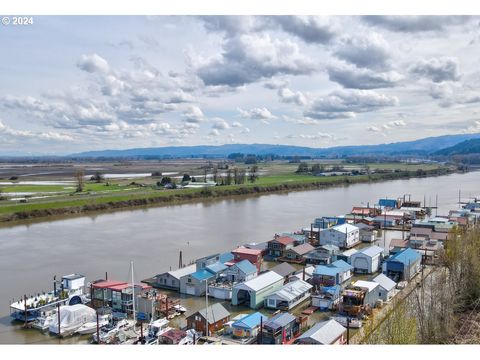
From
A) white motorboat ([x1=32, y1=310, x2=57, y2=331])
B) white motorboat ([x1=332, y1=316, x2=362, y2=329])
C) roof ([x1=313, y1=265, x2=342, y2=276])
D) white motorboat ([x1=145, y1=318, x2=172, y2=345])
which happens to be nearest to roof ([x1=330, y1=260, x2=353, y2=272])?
roof ([x1=313, y1=265, x2=342, y2=276])

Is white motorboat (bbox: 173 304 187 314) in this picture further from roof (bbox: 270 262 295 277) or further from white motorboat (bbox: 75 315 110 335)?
roof (bbox: 270 262 295 277)

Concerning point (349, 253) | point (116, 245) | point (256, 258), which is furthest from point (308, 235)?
point (116, 245)

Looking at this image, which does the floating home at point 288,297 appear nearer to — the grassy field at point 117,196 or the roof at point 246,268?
the roof at point 246,268

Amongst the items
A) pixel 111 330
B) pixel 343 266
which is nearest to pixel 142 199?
pixel 343 266

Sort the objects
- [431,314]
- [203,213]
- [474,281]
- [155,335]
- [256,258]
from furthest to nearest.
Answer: [203,213]
[256,258]
[474,281]
[155,335]
[431,314]

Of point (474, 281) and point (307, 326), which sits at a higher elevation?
point (474, 281)

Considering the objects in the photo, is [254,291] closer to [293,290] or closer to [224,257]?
[293,290]

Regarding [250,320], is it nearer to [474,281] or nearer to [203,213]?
[474,281]
